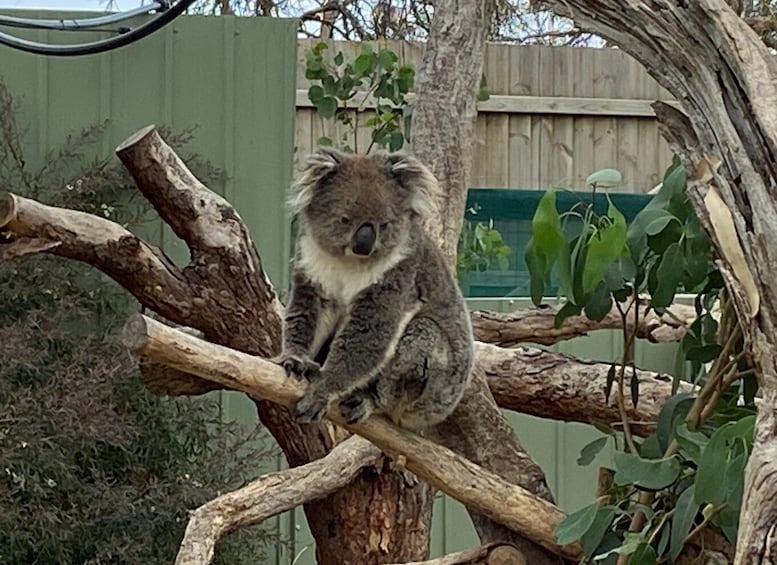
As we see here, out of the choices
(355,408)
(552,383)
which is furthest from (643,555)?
(552,383)

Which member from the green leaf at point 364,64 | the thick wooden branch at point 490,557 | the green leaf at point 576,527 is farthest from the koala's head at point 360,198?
the green leaf at point 364,64

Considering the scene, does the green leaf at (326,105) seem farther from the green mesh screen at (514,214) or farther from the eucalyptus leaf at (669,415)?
the eucalyptus leaf at (669,415)

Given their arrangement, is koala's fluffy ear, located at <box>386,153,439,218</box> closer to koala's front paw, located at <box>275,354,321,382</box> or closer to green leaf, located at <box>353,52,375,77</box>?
koala's front paw, located at <box>275,354,321,382</box>

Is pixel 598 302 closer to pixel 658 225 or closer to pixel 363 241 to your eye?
pixel 658 225

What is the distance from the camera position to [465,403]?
2.87 m

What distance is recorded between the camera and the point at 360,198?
2852 millimetres

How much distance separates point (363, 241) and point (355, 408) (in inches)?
15.9

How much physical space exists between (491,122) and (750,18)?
7.50 feet

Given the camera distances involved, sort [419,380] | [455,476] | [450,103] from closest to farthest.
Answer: [455,476] → [419,380] → [450,103]

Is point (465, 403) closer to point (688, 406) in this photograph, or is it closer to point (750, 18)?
point (688, 406)

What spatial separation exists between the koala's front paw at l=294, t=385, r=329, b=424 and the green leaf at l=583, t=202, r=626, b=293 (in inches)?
24.9

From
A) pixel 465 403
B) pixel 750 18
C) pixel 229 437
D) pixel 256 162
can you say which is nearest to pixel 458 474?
pixel 465 403

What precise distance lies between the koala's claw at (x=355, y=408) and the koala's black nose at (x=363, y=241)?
0.34m

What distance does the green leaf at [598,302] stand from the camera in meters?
2.33
